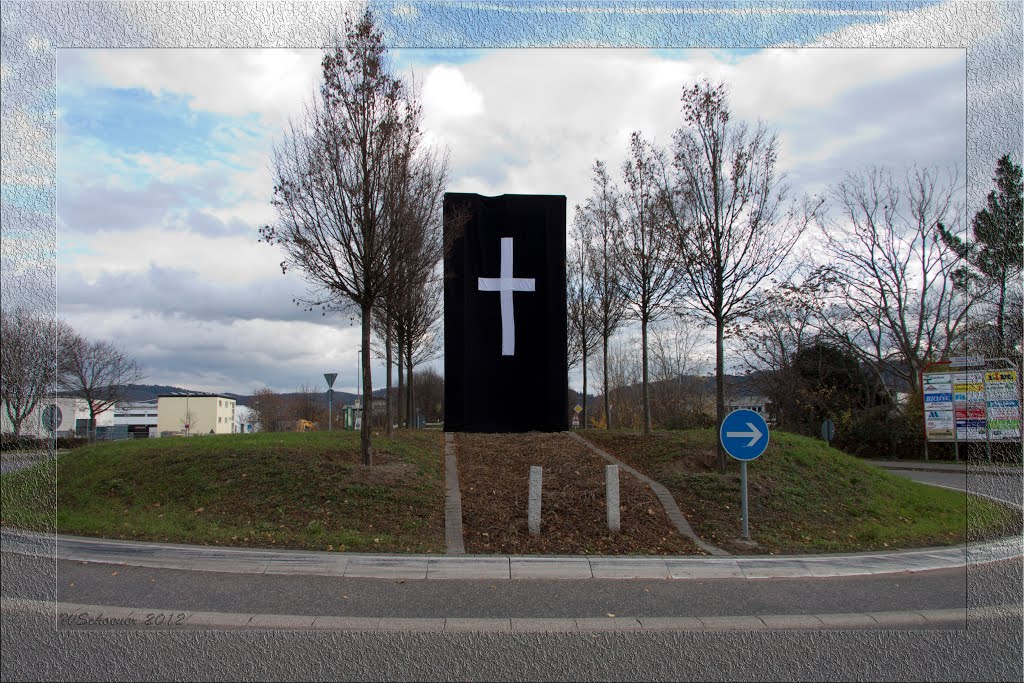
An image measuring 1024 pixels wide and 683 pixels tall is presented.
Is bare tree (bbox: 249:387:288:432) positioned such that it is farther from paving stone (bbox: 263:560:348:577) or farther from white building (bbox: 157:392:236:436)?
paving stone (bbox: 263:560:348:577)

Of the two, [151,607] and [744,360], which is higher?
[744,360]

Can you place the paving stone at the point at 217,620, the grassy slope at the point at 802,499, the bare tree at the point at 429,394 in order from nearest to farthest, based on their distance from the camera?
the paving stone at the point at 217,620, the grassy slope at the point at 802,499, the bare tree at the point at 429,394

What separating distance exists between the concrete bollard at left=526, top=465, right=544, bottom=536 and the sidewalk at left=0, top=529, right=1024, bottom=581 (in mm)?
1148

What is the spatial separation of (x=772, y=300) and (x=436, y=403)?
54.1 metres

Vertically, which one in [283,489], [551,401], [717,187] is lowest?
[283,489]

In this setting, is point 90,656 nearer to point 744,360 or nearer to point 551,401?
point 551,401

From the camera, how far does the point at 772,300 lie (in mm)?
13648

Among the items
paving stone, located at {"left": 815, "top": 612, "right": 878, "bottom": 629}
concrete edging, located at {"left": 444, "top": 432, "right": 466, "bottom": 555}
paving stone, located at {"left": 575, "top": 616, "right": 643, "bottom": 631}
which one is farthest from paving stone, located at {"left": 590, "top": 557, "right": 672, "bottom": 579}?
paving stone, located at {"left": 815, "top": 612, "right": 878, "bottom": 629}

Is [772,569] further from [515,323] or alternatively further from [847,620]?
[515,323]

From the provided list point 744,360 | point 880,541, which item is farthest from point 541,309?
point 744,360

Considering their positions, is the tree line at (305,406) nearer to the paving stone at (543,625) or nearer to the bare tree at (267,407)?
the bare tree at (267,407)

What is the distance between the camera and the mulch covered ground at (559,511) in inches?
345

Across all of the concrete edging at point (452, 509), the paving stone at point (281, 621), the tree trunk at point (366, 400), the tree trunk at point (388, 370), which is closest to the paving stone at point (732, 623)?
the paving stone at point (281, 621)

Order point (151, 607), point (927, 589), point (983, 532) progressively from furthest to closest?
point (927, 589)
point (151, 607)
point (983, 532)
